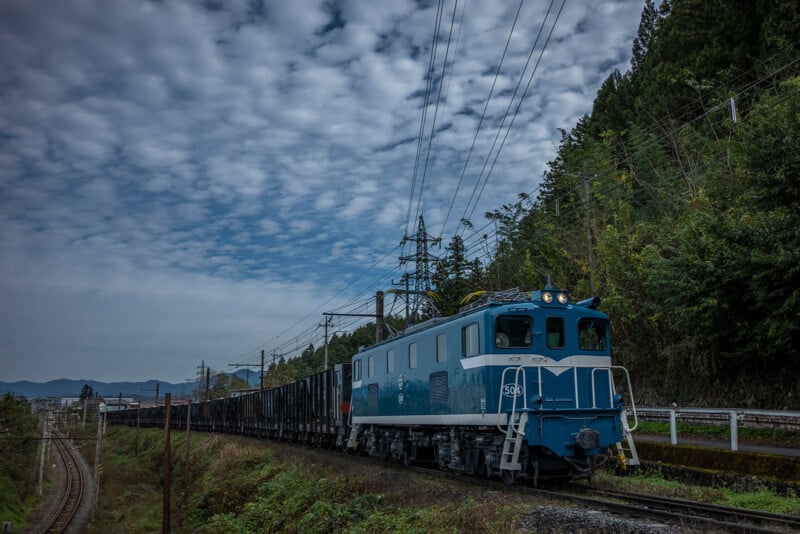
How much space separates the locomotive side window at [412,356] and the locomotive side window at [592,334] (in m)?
4.70

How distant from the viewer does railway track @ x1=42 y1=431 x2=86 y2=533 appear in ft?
128

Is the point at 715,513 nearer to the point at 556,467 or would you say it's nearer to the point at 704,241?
the point at 556,467

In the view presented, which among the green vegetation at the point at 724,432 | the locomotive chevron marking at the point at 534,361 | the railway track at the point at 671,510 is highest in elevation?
the locomotive chevron marking at the point at 534,361

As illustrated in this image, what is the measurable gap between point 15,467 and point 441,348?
53302 millimetres

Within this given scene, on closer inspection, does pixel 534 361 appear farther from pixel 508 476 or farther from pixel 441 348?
pixel 441 348

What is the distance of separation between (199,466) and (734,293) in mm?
27115

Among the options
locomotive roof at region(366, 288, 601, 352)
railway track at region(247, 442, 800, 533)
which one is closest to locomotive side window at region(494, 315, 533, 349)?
locomotive roof at region(366, 288, 601, 352)

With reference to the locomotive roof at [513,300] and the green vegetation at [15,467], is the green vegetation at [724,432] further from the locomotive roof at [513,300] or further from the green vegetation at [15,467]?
the green vegetation at [15,467]

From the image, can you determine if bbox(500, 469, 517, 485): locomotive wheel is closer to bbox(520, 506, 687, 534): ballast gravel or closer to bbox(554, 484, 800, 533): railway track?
bbox(554, 484, 800, 533): railway track

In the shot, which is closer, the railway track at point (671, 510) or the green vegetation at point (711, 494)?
the railway track at point (671, 510)

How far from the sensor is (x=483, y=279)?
40.2 meters

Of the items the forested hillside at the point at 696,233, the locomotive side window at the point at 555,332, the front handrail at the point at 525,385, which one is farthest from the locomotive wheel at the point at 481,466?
the forested hillside at the point at 696,233

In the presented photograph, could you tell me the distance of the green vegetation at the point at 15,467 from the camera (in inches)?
1654

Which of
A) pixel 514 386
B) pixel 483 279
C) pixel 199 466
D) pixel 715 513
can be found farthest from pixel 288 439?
pixel 715 513
